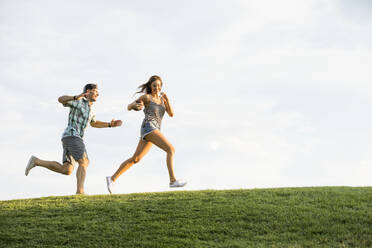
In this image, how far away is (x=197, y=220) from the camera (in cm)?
885

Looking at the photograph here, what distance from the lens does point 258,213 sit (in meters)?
9.12

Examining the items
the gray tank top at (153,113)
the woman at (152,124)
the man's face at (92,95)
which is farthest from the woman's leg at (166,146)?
Result: the man's face at (92,95)

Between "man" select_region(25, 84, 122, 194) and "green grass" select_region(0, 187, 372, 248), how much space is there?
2.29ft

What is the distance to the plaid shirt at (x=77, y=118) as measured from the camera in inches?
428

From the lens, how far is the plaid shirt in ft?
35.7

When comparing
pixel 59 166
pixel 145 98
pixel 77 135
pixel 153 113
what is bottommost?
pixel 59 166

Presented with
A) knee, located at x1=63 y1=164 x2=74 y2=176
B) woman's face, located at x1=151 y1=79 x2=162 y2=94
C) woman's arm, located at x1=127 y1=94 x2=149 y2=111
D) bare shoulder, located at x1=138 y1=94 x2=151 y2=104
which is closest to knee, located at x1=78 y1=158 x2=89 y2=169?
knee, located at x1=63 y1=164 x2=74 y2=176

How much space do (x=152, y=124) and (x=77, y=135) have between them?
70.3 inches

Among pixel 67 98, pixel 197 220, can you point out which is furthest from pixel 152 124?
pixel 197 220

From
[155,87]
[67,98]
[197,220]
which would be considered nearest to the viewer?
[197,220]

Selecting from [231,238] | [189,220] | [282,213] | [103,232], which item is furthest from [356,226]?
[103,232]

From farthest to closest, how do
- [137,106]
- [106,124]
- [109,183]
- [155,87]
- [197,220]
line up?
[106,124], [109,183], [155,87], [137,106], [197,220]

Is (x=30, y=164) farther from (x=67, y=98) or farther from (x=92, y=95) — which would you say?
(x=92, y=95)

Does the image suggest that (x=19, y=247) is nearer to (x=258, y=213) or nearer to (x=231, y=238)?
(x=231, y=238)
